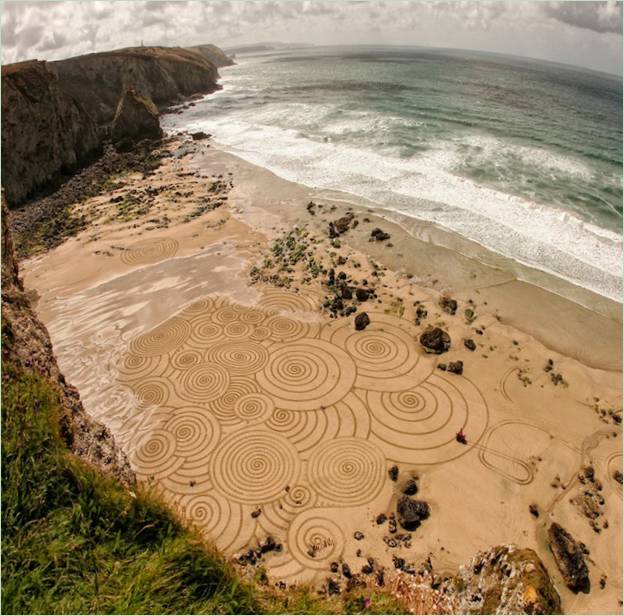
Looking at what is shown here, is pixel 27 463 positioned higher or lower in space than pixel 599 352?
higher

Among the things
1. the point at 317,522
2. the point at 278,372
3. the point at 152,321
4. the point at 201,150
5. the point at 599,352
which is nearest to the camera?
the point at 317,522

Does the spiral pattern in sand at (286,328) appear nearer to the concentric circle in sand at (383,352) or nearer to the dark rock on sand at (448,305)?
the concentric circle in sand at (383,352)

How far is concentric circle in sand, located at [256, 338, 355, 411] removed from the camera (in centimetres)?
1659

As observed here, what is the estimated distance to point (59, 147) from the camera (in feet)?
131

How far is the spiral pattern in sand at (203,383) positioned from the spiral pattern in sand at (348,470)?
5.17 metres

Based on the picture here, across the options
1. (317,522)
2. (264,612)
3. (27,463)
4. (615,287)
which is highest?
(27,463)

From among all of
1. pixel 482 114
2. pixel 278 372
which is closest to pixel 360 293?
pixel 278 372

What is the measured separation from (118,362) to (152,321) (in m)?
2.96

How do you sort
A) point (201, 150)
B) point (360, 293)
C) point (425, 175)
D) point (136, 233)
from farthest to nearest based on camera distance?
point (201, 150) < point (425, 175) < point (136, 233) < point (360, 293)

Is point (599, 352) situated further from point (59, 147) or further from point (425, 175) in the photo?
point (59, 147)

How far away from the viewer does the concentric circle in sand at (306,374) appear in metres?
16.6

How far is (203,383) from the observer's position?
17.1 metres

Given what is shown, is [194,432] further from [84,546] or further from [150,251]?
[150,251]

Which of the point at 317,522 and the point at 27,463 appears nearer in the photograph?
the point at 27,463
